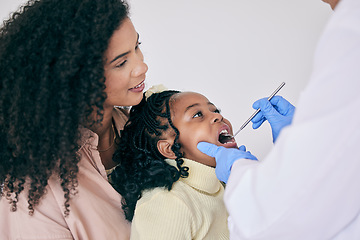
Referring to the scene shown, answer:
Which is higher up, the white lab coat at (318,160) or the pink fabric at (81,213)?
the white lab coat at (318,160)

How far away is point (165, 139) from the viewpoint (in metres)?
1.47

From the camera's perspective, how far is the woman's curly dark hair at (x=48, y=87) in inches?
44.0

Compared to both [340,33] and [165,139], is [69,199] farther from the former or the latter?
[340,33]

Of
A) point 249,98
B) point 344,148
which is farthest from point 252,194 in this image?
point 249,98

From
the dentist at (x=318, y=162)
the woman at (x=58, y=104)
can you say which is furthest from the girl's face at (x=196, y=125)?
the dentist at (x=318, y=162)

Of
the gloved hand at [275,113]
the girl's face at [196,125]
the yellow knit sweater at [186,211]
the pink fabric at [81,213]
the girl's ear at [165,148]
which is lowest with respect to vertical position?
the pink fabric at [81,213]

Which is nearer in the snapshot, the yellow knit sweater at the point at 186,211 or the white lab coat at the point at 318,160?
the white lab coat at the point at 318,160

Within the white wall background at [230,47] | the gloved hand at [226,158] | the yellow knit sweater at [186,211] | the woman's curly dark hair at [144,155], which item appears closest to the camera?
the gloved hand at [226,158]

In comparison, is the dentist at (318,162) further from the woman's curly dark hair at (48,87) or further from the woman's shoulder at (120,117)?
the woman's shoulder at (120,117)

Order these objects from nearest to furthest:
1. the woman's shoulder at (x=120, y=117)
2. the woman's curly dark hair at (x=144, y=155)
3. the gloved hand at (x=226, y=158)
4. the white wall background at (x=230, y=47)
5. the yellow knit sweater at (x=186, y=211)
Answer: the gloved hand at (x=226, y=158) → the yellow knit sweater at (x=186, y=211) → the woman's curly dark hair at (x=144, y=155) → the woman's shoulder at (x=120, y=117) → the white wall background at (x=230, y=47)

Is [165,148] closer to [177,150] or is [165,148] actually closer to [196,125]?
[177,150]

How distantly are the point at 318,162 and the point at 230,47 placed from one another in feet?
5.19

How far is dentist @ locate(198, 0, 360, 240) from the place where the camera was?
0.70 m

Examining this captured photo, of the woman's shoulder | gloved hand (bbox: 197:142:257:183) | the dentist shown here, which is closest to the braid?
gloved hand (bbox: 197:142:257:183)
